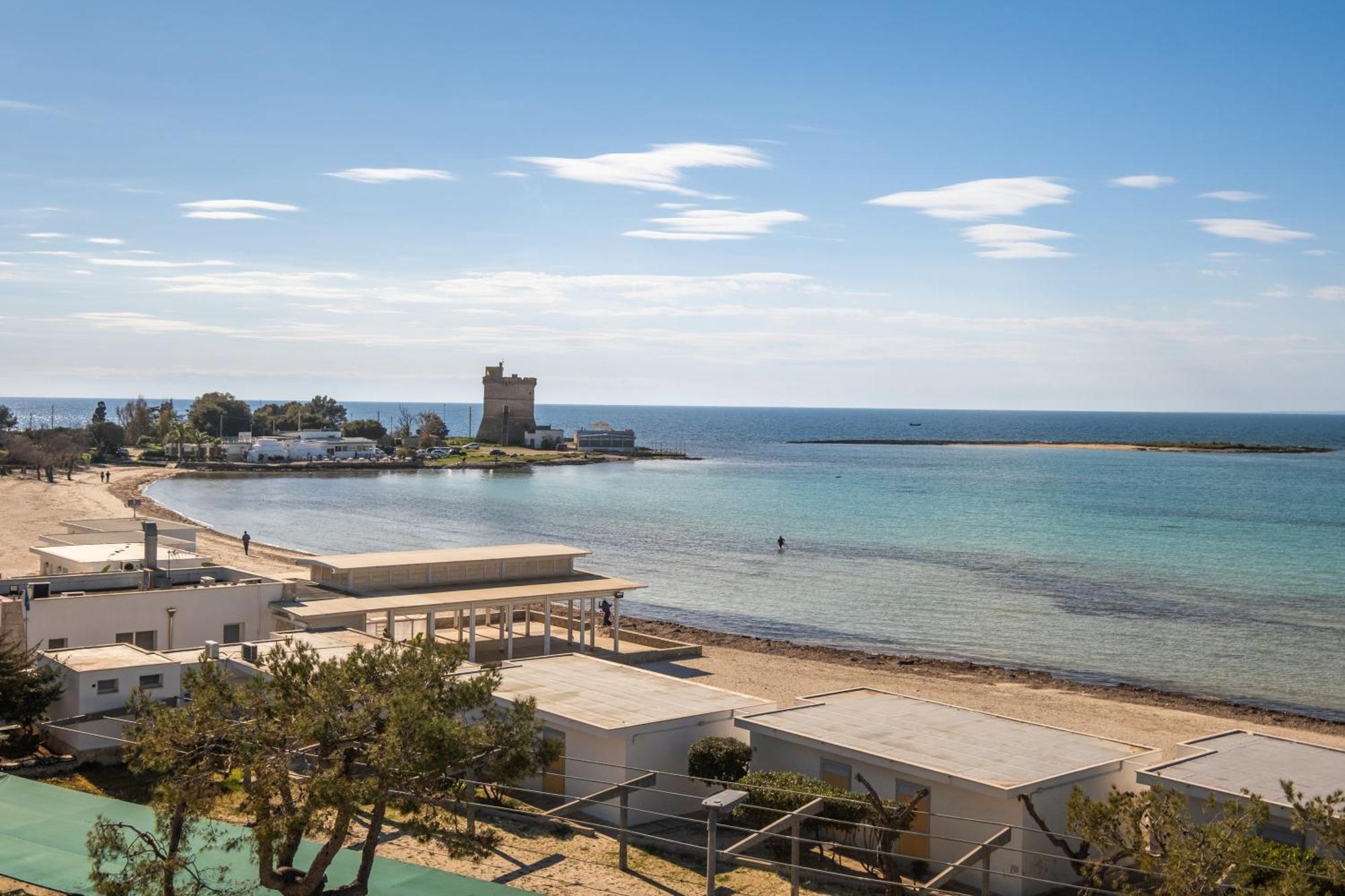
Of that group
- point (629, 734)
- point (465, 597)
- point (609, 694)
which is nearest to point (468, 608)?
point (465, 597)

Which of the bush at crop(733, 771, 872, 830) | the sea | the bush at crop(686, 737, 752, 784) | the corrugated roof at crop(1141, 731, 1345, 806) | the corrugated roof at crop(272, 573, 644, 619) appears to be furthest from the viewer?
the sea

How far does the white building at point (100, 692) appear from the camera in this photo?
21.6 m

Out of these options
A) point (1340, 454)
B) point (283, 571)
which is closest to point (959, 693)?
point (283, 571)

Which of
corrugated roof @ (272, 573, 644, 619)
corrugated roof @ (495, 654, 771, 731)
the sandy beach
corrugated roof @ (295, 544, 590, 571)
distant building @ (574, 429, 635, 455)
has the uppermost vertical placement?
distant building @ (574, 429, 635, 455)

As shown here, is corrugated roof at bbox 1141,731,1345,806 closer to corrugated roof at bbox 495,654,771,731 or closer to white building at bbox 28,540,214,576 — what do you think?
corrugated roof at bbox 495,654,771,731

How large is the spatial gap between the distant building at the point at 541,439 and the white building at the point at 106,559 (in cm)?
12546

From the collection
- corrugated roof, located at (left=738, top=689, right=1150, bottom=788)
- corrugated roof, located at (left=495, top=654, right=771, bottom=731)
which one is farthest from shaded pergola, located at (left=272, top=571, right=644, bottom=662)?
corrugated roof, located at (left=738, top=689, right=1150, bottom=788)

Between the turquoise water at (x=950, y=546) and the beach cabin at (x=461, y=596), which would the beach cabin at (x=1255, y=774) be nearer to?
the turquoise water at (x=950, y=546)

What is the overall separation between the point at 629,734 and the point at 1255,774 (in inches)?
408

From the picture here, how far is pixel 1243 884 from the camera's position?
12.4 meters

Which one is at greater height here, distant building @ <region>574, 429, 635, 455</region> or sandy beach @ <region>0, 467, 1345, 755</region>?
distant building @ <region>574, 429, 635, 455</region>

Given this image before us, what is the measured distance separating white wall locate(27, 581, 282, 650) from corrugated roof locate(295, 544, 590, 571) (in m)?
3.42

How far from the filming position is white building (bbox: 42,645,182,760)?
21.6 m

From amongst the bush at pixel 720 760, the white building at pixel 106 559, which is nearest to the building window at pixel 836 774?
the bush at pixel 720 760
